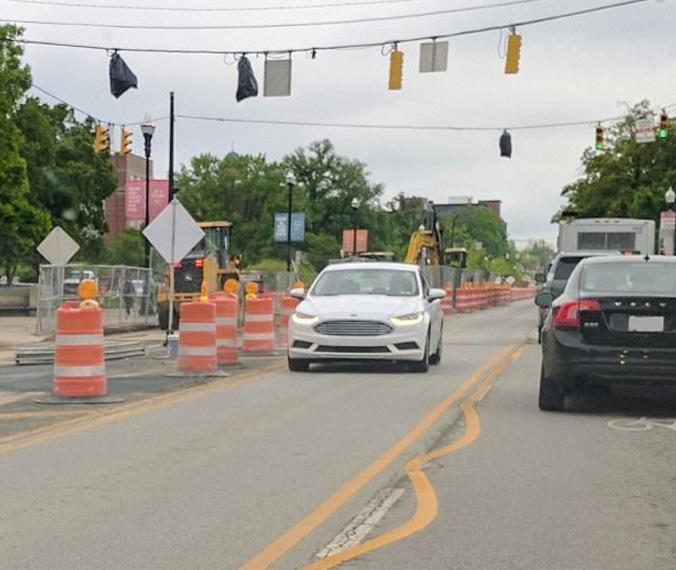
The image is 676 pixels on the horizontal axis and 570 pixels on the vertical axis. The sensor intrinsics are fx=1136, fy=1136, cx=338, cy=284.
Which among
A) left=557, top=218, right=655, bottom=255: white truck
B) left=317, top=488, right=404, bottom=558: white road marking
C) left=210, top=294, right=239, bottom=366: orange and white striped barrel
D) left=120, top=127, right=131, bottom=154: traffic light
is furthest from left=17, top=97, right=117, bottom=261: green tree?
left=317, top=488, right=404, bottom=558: white road marking

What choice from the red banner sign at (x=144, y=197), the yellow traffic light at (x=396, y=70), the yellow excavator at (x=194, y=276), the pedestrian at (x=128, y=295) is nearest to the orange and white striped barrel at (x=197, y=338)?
the yellow traffic light at (x=396, y=70)

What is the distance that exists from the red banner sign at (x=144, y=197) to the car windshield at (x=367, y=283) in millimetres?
25952

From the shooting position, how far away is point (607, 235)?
3297cm

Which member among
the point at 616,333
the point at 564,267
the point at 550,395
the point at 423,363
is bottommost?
the point at 423,363

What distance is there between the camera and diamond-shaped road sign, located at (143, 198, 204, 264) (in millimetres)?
19719

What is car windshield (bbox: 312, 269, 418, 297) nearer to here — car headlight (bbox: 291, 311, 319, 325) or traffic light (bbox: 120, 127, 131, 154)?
car headlight (bbox: 291, 311, 319, 325)

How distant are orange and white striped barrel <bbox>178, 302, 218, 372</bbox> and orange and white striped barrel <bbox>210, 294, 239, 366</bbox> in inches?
57.7

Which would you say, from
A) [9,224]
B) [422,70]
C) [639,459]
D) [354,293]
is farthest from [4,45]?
[639,459]

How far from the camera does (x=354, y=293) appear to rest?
1736 centimetres

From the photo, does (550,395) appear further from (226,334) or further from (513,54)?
(513,54)

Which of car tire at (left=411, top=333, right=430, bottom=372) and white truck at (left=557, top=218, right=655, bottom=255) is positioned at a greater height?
white truck at (left=557, top=218, right=655, bottom=255)

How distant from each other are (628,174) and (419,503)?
59955 mm

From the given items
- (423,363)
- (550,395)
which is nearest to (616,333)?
(550,395)

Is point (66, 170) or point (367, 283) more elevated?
point (66, 170)
